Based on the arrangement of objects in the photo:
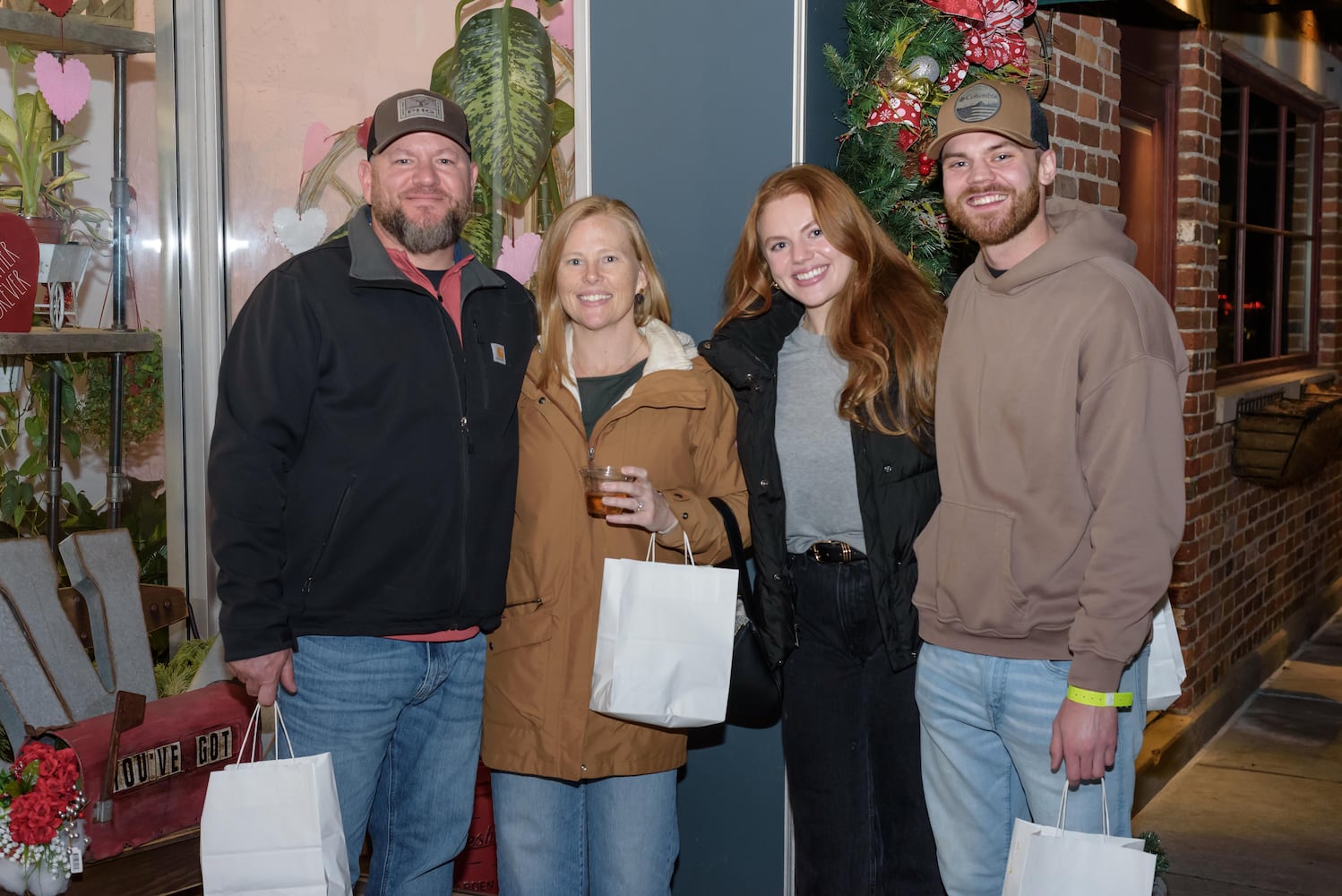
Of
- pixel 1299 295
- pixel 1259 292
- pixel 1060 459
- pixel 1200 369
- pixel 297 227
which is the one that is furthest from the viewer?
pixel 1299 295

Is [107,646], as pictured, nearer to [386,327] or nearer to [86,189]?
[86,189]

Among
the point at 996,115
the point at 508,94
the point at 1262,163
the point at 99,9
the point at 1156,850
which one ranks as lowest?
the point at 1156,850

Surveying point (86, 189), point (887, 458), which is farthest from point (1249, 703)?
point (86, 189)

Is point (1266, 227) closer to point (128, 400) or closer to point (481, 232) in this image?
point (481, 232)

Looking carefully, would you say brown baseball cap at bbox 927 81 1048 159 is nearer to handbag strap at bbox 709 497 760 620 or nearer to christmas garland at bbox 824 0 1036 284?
christmas garland at bbox 824 0 1036 284

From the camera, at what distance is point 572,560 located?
8.52 feet

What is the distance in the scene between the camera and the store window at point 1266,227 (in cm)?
620

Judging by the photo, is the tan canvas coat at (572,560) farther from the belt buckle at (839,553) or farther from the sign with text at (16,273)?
the sign with text at (16,273)

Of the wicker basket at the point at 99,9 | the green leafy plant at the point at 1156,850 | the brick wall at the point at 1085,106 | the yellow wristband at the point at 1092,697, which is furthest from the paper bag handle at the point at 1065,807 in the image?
the wicker basket at the point at 99,9

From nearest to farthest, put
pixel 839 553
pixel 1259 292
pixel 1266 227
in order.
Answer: pixel 839 553 → pixel 1259 292 → pixel 1266 227

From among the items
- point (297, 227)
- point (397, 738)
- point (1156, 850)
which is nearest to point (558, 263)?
point (397, 738)

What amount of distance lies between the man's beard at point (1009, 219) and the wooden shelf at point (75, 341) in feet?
8.68

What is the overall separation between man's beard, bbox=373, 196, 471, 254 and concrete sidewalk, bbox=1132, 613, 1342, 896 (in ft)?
11.0

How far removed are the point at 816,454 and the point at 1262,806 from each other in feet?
11.3
